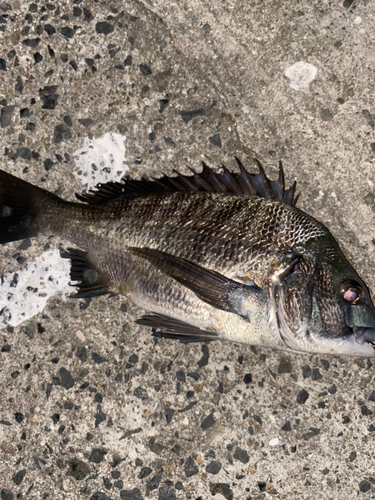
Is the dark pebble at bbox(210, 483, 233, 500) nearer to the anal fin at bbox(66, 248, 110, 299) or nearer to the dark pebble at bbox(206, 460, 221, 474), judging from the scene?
the dark pebble at bbox(206, 460, 221, 474)

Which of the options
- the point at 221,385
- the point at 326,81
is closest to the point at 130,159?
the point at 326,81

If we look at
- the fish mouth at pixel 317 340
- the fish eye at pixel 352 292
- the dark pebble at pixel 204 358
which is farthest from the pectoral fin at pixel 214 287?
the dark pebble at pixel 204 358

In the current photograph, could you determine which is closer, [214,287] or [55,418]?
[214,287]

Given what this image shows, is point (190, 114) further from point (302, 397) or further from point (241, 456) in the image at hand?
point (241, 456)

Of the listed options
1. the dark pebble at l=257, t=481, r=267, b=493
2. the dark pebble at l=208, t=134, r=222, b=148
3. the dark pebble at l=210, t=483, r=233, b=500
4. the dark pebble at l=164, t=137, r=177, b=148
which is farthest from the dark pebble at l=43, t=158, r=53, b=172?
the dark pebble at l=257, t=481, r=267, b=493

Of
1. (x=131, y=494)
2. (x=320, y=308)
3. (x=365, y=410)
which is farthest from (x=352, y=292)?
(x=131, y=494)

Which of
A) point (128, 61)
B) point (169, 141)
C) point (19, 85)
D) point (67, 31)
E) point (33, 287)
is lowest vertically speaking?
point (33, 287)

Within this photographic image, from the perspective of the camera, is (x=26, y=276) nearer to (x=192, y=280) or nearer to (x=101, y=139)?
(x=101, y=139)
